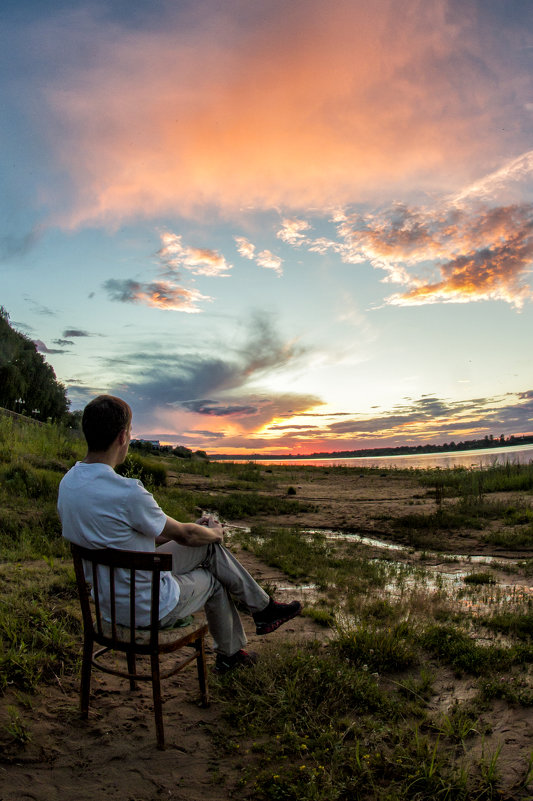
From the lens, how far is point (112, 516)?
10.8ft

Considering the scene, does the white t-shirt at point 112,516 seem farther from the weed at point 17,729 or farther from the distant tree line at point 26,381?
the distant tree line at point 26,381

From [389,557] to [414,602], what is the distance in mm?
3913

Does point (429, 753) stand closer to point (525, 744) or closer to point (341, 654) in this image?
point (525, 744)

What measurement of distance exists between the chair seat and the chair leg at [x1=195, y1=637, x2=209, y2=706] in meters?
0.25

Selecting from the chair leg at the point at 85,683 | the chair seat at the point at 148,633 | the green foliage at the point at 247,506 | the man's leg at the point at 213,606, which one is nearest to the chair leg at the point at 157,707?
the chair seat at the point at 148,633

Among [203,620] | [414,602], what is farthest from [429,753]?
[414,602]

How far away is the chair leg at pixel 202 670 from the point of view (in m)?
3.89

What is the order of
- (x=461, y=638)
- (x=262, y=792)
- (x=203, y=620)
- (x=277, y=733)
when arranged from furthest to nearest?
(x=461, y=638)
(x=203, y=620)
(x=277, y=733)
(x=262, y=792)

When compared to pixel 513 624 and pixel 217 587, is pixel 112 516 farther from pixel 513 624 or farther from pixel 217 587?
pixel 513 624

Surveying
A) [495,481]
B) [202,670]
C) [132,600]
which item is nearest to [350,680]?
[202,670]

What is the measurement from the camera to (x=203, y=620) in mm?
3930

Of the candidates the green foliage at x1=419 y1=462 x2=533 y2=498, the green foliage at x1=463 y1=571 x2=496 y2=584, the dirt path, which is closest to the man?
the dirt path

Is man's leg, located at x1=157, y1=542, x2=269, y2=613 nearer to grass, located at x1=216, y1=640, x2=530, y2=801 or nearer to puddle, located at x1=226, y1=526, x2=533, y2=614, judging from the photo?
grass, located at x1=216, y1=640, x2=530, y2=801

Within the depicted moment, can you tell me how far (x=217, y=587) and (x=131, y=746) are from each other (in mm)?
1243
